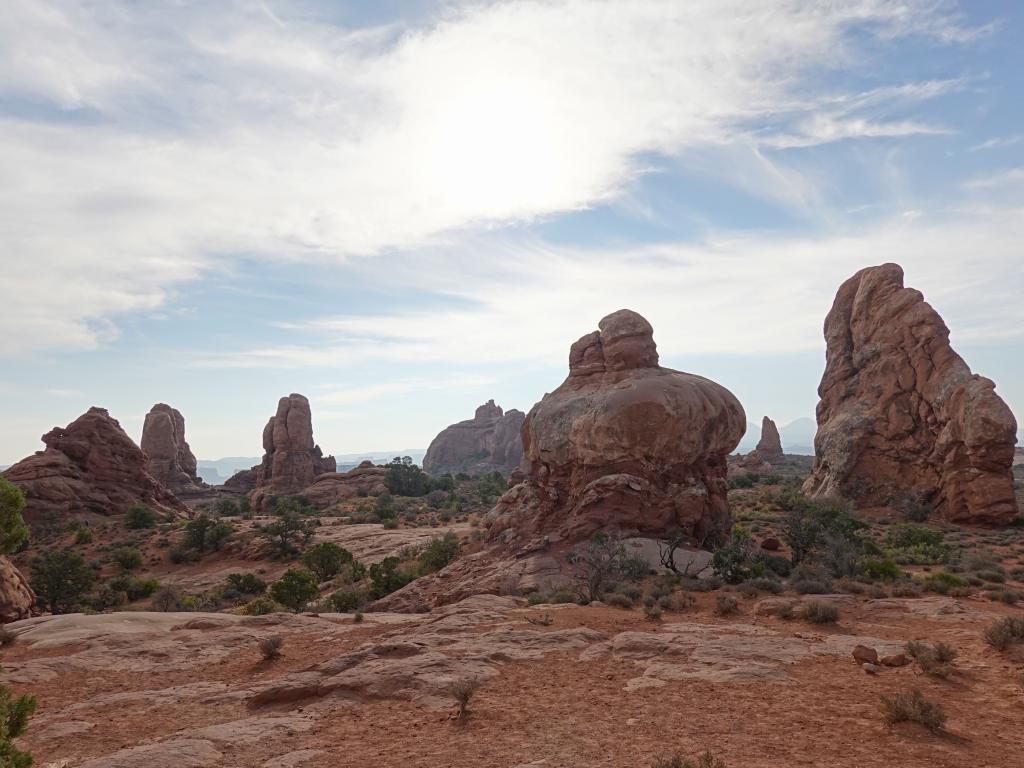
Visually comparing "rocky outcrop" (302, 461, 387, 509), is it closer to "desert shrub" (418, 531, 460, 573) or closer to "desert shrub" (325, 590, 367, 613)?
"desert shrub" (418, 531, 460, 573)

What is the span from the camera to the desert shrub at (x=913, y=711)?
8.27 meters

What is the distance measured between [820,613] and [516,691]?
771 cm

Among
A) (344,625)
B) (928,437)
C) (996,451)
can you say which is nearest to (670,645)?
(344,625)

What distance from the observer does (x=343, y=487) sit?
220 feet

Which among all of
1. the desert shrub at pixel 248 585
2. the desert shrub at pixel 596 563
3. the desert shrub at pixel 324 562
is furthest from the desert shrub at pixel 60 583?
the desert shrub at pixel 596 563

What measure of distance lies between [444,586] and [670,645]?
12.6 meters

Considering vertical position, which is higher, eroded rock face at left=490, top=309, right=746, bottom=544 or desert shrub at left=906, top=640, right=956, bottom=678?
eroded rock face at left=490, top=309, right=746, bottom=544

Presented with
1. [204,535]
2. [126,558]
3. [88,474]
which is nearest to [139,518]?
[204,535]

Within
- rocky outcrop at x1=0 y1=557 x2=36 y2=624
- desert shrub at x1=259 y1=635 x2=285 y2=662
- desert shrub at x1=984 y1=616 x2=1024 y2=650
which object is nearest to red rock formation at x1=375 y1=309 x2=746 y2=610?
desert shrub at x1=259 y1=635 x2=285 y2=662

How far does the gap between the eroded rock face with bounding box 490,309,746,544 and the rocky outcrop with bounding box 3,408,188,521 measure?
38.8m

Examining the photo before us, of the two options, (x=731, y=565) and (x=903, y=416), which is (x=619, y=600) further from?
(x=903, y=416)

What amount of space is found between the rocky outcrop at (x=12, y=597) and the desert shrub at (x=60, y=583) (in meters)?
9.07

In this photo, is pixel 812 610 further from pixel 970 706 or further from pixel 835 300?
pixel 835 300

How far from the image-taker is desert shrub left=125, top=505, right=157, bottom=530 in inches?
1832
